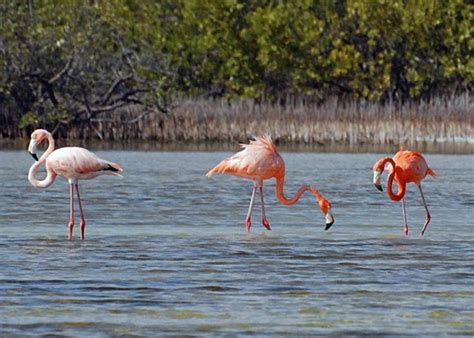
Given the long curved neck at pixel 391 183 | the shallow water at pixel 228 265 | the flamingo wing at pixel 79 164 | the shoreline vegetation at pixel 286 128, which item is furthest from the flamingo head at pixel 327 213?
the shoreline vegetation at pixel 286 128

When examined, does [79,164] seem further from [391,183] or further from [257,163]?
[391,183]

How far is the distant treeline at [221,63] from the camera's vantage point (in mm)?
39719

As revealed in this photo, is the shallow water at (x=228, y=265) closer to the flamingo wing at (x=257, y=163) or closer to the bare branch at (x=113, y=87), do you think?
the flamingo wing at (x=257, y=163)

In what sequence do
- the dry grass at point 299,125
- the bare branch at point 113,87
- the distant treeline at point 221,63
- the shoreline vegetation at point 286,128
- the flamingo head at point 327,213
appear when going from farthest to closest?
the bare branch at point 113,87, the distant treeline at point 221,63, the dry grass at point 299,125, the shoreline vegetation at point 286,128, the flamingo head at point 327,213

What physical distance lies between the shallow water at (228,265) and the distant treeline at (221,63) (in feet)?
64.6

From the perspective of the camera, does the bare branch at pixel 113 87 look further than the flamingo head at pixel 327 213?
Yes

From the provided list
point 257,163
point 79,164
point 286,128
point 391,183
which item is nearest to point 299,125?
point 286,128

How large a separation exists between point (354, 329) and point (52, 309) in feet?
6.29

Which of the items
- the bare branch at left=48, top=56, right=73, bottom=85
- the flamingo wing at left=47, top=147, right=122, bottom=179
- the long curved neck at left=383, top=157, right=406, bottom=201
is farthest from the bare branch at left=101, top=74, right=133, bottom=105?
the flamingo wing at left=47, top=147, right=122, bottom=179

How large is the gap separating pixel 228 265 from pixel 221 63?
3601cm

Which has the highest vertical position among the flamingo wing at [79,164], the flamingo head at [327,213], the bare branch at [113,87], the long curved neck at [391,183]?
the bare branch at [113,87]

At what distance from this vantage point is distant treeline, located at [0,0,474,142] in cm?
3972

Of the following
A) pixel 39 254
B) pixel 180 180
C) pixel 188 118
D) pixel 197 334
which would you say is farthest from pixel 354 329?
pixel 188 118

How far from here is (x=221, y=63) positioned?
47125 mm
